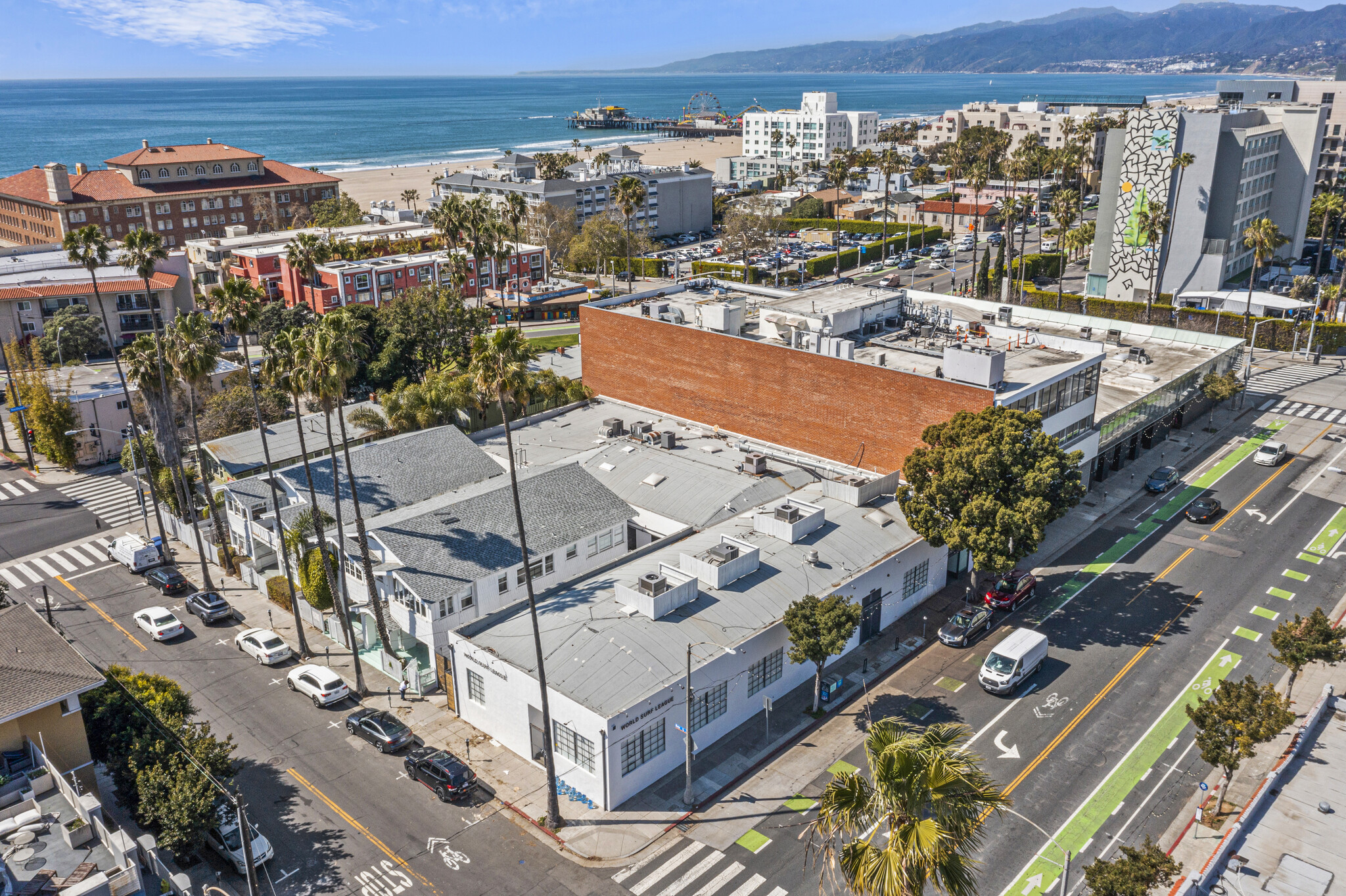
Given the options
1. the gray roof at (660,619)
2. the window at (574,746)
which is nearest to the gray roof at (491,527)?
the gray roof at (660,619)

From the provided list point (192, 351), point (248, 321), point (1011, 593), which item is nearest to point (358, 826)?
point (248, 321)

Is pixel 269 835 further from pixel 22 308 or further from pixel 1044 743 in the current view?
pixel 22 308

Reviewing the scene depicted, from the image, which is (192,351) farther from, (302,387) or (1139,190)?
(1139,190)

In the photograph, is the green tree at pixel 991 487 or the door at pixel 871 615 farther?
the door at pixel 871 615

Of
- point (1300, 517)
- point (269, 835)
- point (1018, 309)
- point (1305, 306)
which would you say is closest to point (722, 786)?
point (269, 835)

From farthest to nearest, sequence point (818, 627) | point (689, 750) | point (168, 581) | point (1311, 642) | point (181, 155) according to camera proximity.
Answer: point (181, 155) < point (168, 581) < point (818, 627) < point (1311, 642) < point (689, 750)

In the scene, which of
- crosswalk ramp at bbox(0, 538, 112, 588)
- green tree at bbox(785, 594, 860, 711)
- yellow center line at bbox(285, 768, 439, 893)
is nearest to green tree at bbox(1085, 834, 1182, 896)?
green tree at bbox(785, 594, 860, 711)

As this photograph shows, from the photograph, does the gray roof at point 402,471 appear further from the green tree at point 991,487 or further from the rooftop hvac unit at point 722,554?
the green tree at point 991,487
